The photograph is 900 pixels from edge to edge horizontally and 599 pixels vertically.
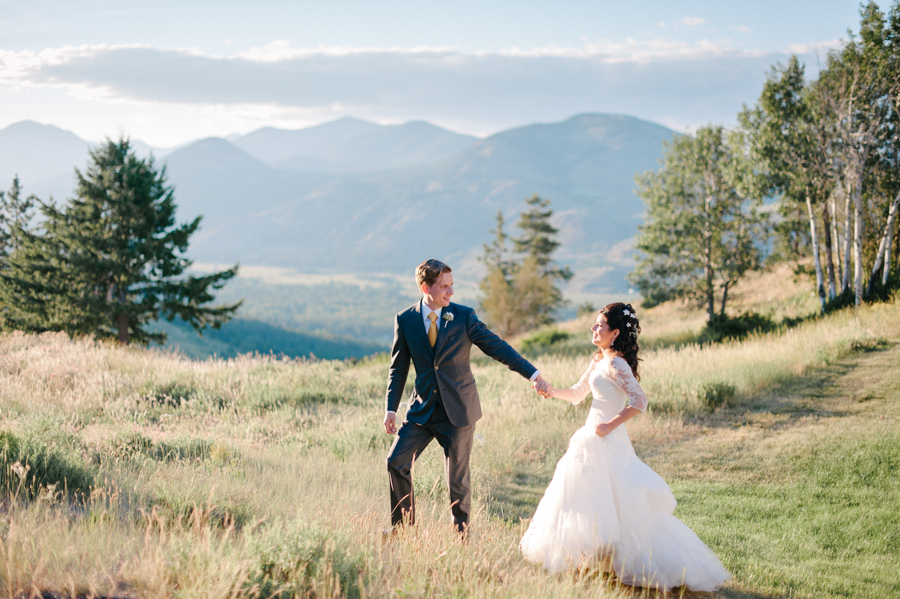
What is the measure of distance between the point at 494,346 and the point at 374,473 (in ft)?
11.4

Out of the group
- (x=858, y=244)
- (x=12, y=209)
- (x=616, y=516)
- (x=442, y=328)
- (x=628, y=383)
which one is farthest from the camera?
(x=12, y=209)

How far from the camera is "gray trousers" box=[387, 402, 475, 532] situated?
5.00 metres

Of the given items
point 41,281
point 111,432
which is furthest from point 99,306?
point 111,432

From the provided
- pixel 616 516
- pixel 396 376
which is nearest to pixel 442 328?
pixel 396 376

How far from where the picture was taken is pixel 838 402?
10.6m

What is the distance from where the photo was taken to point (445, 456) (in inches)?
200

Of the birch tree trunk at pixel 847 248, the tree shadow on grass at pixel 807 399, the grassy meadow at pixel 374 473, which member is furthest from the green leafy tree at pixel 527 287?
the tree shadow on grass at pixel 807 399

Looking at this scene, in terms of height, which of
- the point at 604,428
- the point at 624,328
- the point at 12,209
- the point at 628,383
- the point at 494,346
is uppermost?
the point at 12,209

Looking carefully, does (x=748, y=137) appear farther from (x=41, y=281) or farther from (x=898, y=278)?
(x=41, y=281)

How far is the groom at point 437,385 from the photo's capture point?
4.93m

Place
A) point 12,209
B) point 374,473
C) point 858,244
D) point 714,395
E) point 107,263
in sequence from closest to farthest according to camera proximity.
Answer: point 374,473, point 714,395, point 858,244, point 107,263, point 12,209

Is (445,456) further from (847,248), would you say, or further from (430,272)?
(847,248)

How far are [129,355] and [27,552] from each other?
14.5m

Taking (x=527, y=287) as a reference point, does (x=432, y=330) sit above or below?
above
